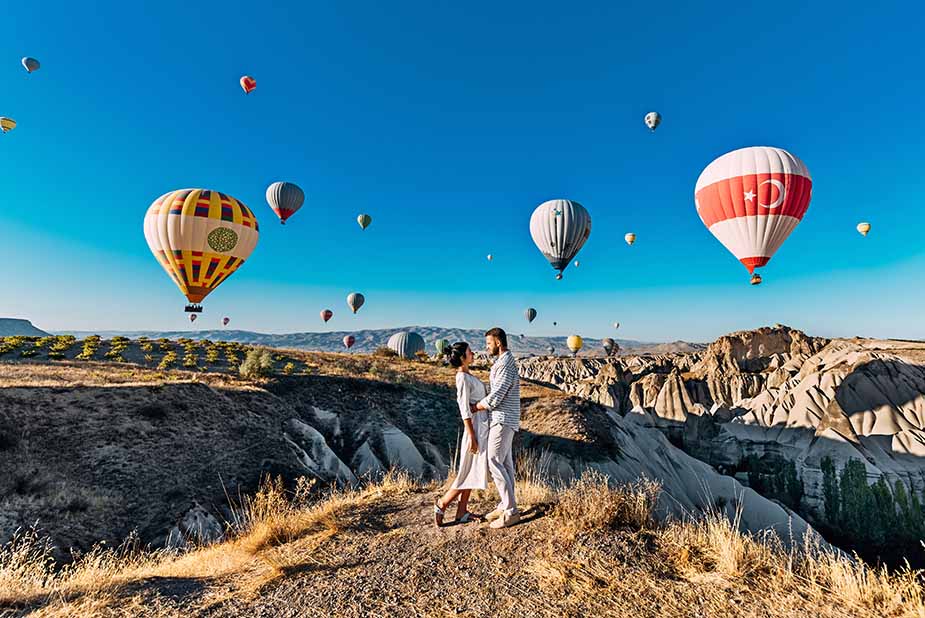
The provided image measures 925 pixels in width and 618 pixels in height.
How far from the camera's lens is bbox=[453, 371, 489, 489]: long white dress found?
511 centimetres

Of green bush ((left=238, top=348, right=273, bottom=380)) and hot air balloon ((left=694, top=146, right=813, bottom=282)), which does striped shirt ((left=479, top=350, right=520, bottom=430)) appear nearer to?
green bush ((left=238, top=348, right=273, bottom=380))

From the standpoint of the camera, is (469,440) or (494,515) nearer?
(469,440)

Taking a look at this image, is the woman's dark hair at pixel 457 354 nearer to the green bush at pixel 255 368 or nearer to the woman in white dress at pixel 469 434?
the woman in white dress at pixel 469 434

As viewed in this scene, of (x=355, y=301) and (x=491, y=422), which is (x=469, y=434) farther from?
(x=355, y=301)

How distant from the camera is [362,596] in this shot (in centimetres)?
399

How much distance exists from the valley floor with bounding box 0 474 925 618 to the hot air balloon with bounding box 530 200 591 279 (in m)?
23.8

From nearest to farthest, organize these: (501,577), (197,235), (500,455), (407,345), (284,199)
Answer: (501,577)
(500,455)
(197,235)
(284,199)
(407,345)

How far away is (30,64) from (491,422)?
4578 cm

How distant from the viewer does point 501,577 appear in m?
4.19

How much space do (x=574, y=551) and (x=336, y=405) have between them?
16.7 meters

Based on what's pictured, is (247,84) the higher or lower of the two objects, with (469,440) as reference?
higher

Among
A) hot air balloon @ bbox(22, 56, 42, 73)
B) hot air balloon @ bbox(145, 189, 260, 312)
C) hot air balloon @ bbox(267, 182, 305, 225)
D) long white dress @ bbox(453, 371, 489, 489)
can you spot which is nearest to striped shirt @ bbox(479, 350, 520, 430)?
long white dress @ bbox(453, 371, 489, 489)

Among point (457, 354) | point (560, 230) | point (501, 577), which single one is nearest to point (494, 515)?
point (501, 577)

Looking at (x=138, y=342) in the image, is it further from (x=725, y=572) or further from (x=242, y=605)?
(x=725, y=572)
